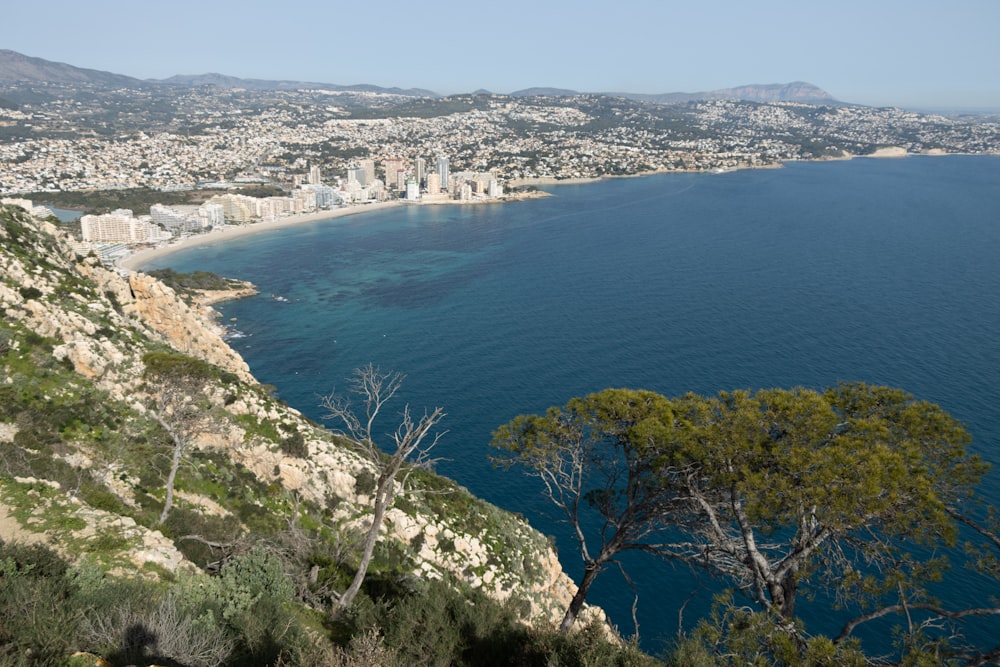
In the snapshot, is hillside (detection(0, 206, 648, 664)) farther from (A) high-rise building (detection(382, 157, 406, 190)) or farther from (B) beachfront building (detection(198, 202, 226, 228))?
(A) high-rise building (detection(382, 157, 406, 190))

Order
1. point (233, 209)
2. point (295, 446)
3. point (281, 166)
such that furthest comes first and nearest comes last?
point (281, 166) → point (233, 209) → point (295, 446)

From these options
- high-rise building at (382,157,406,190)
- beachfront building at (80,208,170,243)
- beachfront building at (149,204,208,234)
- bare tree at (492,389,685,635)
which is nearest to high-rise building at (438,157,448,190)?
high-rise building at (382,157,406,190)

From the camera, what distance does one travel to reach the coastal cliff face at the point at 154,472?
10523 millimetres

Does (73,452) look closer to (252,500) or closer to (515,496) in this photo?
(252,500)

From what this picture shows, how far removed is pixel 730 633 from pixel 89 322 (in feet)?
73.8

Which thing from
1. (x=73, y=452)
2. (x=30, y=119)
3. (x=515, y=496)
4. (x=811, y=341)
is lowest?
(x=515, y=496)

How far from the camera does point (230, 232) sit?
9275 centimetres

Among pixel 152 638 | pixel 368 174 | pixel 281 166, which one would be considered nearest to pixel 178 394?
pixel 152 638

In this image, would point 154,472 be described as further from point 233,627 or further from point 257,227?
point 257,227

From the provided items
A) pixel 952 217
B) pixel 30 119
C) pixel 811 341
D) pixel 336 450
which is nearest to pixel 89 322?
pixel 336 450

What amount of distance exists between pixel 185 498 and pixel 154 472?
3.64 ft

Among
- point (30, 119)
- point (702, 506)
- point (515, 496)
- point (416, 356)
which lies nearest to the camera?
point (702, 506)

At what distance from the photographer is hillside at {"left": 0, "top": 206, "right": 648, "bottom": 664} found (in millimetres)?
9055

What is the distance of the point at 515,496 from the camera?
90.4 ft
